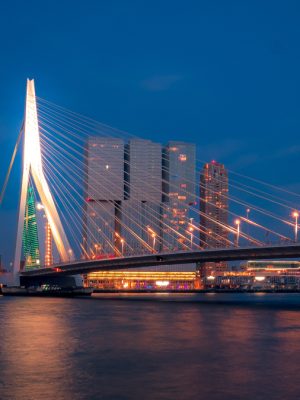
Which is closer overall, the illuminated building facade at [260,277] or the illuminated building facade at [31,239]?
the illuminated building facade at [31,239]

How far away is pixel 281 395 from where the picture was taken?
1281 cm

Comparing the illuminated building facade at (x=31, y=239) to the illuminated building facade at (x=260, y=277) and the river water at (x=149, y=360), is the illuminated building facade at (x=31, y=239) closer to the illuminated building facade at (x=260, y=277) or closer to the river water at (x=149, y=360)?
the river water at (x=149, y=360)

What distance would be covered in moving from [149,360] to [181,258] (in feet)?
96.4

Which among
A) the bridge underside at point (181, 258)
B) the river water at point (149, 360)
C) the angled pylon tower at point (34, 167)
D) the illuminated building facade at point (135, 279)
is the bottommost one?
the river water at point (149, 360)

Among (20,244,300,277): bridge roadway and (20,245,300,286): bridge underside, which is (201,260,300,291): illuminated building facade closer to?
(20,245,300,286): bridge underside

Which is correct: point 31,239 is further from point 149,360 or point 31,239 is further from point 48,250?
point 149,360

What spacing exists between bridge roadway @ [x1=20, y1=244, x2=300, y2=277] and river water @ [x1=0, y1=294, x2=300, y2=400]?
13249mm

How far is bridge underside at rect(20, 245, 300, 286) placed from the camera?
41.1 m

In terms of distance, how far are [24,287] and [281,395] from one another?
2199 inches

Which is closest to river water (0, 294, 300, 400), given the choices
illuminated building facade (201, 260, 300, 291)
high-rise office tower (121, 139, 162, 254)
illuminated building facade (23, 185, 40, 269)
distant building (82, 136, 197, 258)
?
illuminated building facade (23, 185, 40, 269)

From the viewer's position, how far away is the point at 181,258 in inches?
1817

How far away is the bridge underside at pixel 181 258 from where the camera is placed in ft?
135

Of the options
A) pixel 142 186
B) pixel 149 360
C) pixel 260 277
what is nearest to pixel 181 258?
pixel 149 360

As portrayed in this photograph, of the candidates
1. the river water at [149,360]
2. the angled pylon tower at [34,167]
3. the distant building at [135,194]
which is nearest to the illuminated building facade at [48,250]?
the angled pylon tower at [34,167]
